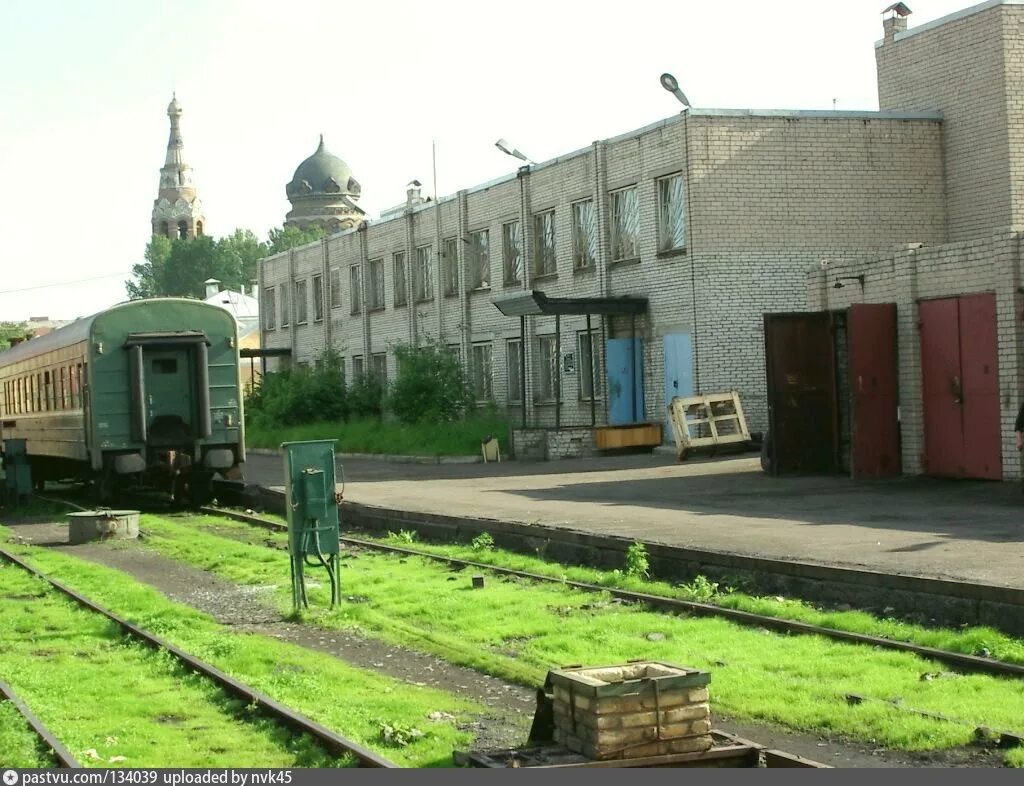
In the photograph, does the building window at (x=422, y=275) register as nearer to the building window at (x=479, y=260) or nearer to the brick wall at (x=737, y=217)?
the building window at (x=479, y=260)

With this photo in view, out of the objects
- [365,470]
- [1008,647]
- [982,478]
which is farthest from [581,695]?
[365,470]

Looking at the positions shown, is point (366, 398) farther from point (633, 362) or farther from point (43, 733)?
point (43, 733)

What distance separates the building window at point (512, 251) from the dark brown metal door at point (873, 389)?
16.1 metres

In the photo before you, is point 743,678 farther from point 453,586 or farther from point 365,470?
point 365,470

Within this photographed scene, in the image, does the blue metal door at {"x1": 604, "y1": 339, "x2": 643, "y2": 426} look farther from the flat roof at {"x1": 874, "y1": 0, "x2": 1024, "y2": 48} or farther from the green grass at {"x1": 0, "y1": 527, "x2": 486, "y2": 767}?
the green grass at {"x1": 0, "y1": 527, "x2": 486, "y2": 767}

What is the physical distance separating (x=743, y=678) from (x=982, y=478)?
1218 cm

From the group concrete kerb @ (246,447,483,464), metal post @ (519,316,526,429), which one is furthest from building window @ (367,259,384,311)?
metal post @ (519,316,526,429)

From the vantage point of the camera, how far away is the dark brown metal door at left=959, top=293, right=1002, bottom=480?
65.2 feet

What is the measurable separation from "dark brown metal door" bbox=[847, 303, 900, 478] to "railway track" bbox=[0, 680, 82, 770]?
47.1 feet

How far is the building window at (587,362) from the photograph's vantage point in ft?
108

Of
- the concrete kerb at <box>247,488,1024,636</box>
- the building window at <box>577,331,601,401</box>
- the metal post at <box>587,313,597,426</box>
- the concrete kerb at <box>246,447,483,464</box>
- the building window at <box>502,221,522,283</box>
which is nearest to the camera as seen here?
the concrete kerb at <box>247,488,1024,636</box>

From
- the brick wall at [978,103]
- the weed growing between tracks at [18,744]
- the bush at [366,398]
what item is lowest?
the weed growing between tracks at [18,744]

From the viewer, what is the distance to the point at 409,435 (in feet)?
120

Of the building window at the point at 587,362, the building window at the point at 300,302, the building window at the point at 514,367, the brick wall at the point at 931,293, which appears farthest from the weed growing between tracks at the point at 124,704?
the building window at the point at 300,302
